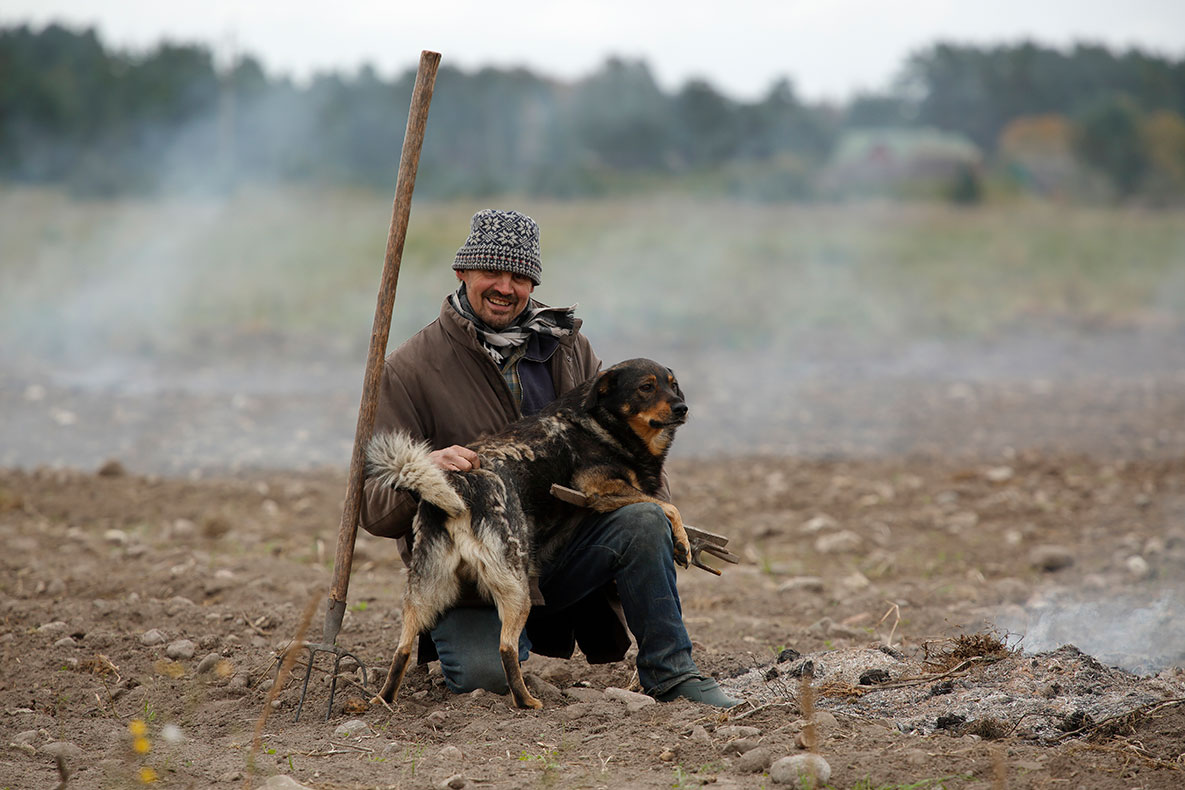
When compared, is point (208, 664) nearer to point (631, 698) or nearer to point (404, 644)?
point (404, 644)

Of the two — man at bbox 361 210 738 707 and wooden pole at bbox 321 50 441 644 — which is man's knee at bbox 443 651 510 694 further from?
wooden pole at bbox 321 50 441 644

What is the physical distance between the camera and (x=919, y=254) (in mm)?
21906

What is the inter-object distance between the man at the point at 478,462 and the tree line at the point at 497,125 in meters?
19.5

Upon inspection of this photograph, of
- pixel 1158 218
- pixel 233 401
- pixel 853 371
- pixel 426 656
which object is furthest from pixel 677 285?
pixel 426 656

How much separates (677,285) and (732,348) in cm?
348

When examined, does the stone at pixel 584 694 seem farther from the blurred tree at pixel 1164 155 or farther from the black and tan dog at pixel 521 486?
the blurred tree at pixel 1164 155

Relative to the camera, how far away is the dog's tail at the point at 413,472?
400 centimetres

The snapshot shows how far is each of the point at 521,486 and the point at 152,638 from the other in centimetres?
209

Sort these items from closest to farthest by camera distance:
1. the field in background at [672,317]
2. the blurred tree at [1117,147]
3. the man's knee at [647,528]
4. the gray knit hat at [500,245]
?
the man's knee at [647,528], the gray knit hat at [500,245], the field in background at [672,317], the blurred tree at [1117,147]

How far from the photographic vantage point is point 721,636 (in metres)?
5.54

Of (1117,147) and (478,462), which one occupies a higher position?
(1117,147)

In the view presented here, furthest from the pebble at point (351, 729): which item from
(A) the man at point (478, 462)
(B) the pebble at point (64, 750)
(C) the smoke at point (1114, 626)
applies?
(C) the smoke at point (1114, 626)

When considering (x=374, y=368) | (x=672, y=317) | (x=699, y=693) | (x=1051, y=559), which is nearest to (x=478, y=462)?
(x=374, y=368)

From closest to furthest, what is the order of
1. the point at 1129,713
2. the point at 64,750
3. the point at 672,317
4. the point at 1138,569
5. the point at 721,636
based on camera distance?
the point at 1129,713 → the point at 64,750 → the point at 721,636 → the point at 1138,569 → the point at 672,317
